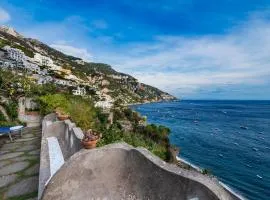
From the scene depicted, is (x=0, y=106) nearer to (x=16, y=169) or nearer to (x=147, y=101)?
(x=16, y=169)

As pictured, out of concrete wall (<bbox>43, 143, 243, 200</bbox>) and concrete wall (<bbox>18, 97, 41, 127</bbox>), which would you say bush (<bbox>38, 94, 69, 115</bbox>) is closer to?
concrete wall (<bbox>18, 97, 41, 127</bbox>)

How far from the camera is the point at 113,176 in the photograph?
Answer: 3.45 meters

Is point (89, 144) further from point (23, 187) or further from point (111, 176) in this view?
point (23, 187)

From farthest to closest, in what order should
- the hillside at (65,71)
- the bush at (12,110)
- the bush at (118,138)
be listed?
the hillside at (65,71) < the bush at (12,110) < the bush at (118,138)

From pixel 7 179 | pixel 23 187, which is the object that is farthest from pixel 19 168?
pixel 23 187

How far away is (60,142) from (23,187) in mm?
2221

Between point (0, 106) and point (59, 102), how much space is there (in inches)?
102

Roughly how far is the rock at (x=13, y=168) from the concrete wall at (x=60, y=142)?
57cm

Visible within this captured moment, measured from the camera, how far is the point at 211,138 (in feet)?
153

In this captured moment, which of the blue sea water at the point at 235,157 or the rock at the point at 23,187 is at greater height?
the rock at the point at 23,187

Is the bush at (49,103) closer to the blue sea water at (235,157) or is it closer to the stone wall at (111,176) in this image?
the stone wall at (111,176)

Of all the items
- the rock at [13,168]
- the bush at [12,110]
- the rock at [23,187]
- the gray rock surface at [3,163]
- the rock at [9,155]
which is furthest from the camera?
the bush at [12,110]

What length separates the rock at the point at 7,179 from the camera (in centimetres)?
532

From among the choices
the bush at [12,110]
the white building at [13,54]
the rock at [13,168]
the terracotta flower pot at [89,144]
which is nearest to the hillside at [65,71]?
the white building at [13,54]
